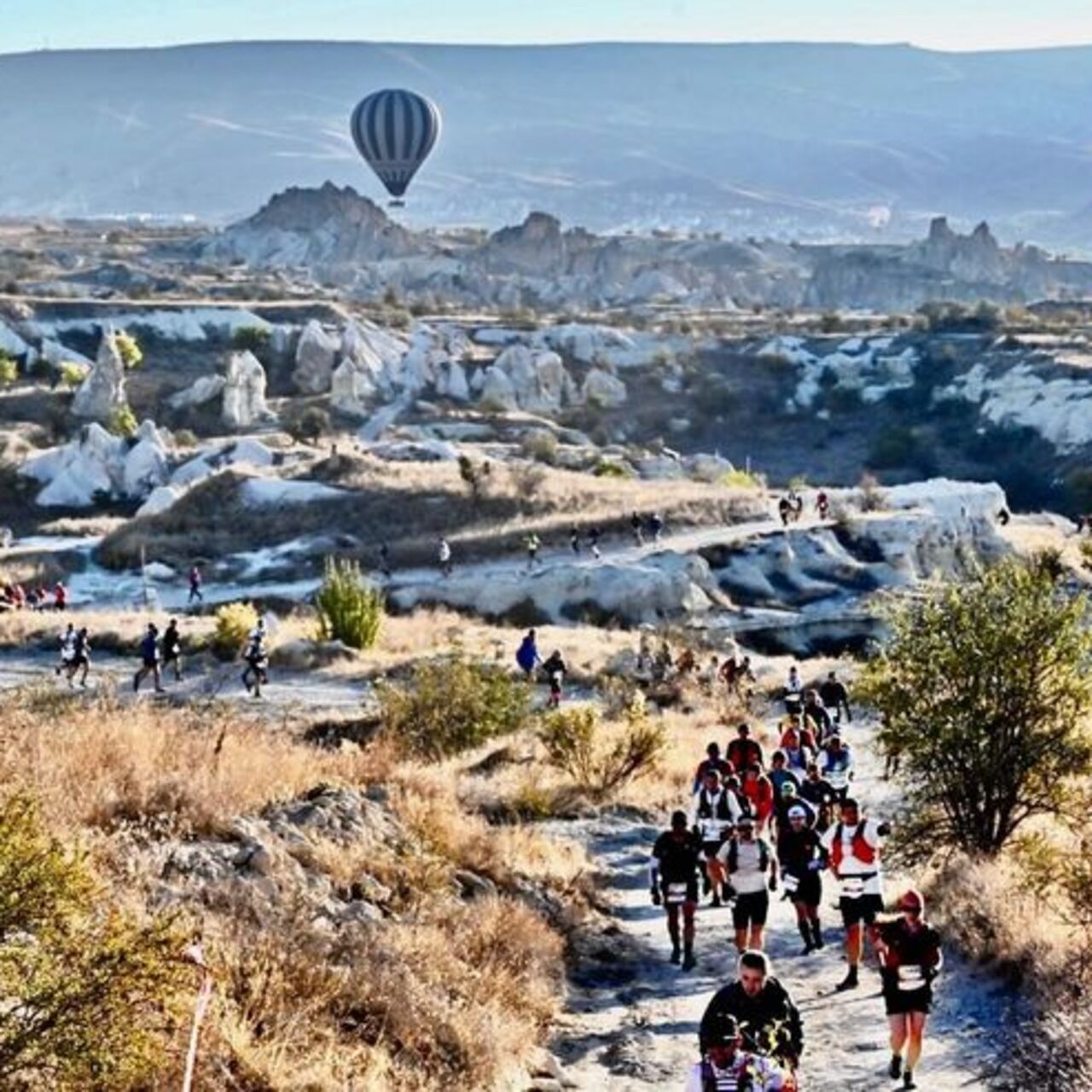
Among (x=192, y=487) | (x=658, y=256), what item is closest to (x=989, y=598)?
(x=192, y=487)

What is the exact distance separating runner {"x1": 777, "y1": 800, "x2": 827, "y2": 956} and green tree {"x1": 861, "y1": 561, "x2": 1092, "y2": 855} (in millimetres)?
2444

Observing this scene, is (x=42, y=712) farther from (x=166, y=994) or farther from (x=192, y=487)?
(x=192, y=487)

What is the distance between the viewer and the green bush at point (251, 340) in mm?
83812

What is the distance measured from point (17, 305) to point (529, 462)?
38.9 metres

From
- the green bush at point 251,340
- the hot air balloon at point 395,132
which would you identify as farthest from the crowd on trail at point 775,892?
the hot air balloon at point 395,132

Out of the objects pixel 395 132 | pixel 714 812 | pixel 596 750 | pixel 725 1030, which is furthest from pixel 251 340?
pixel 725 1030

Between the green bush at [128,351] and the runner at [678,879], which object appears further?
the green bush at [128,351]

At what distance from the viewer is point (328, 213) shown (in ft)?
562

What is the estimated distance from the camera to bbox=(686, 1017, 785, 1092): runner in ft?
20.5

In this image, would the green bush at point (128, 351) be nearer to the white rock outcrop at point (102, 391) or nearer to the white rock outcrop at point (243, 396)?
the white rock outcrop at point (102, 391)

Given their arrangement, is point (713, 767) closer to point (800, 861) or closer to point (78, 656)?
point (800, 861)

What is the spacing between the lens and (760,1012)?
23.3 ft

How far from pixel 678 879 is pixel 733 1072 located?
4961mm

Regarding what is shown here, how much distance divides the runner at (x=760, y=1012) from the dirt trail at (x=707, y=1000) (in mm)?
2009
